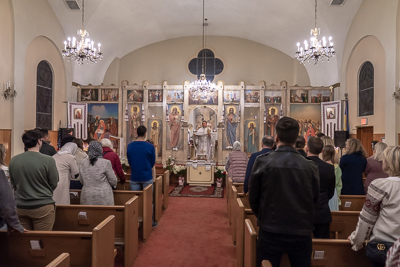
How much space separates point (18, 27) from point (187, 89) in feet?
23.7

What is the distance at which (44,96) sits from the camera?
11.9 m

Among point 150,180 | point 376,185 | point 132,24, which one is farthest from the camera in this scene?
point 132,24

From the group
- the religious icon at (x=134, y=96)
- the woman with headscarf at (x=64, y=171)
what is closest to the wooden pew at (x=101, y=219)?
the woman with headscarf at (x=64, y=171)

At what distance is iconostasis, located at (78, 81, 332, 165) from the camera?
14.2 m

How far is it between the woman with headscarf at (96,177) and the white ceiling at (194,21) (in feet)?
31.0

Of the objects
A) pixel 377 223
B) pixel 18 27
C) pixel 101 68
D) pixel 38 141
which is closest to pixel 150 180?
pixel 38 141

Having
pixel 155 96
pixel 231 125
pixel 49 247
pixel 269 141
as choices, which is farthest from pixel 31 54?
pixel 49 247

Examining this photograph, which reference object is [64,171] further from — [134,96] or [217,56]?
[217,56]

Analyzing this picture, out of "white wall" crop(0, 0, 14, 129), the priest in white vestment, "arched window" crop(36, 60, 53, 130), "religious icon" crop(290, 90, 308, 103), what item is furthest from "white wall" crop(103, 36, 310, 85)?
"white wall" crop(0, 0, 14, 129)

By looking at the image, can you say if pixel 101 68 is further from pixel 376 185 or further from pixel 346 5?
pixel 376 185

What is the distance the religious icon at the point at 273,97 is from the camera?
1427 centimetres

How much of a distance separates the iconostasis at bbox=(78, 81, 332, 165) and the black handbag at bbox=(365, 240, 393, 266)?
38.8ft

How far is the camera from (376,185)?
223 cm

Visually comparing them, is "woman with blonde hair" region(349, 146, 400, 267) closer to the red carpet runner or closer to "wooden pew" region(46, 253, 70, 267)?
"wooden pew" region(46, 253, 70, 267)
